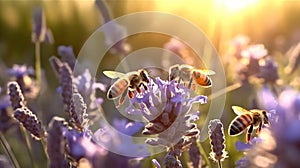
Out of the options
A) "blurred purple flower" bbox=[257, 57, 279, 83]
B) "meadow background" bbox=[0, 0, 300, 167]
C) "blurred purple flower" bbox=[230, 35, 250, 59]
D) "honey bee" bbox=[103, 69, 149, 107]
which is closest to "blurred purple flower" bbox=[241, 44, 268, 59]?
"blurred purple flower" bbox=[257, 57, 279, 83]

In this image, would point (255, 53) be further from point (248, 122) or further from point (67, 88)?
point (248, 122)

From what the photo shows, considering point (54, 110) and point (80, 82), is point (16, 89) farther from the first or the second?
point (54, 110)

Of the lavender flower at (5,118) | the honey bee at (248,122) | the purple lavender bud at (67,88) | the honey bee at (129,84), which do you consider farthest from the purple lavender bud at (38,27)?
the honey bee at (248,122)

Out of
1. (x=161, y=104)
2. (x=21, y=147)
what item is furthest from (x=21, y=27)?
(x=161, y=104)

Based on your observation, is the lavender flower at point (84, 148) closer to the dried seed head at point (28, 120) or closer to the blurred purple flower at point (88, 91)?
the dried seed head at point (28, 120)

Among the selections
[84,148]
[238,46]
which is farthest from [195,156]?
[238,46]

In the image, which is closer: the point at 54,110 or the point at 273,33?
the point at 54,110
